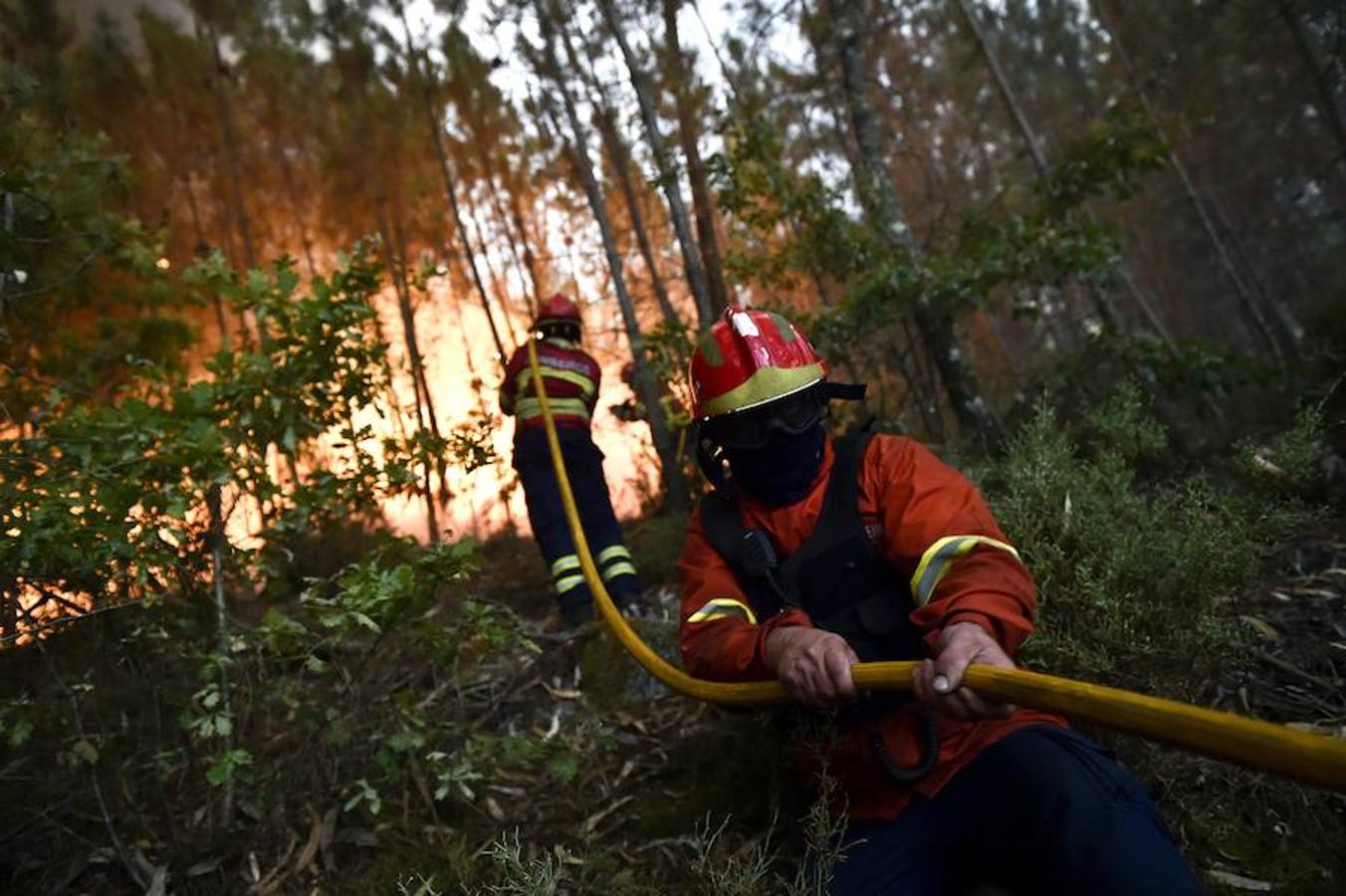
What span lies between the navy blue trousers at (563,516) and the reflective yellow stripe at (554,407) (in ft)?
0.41

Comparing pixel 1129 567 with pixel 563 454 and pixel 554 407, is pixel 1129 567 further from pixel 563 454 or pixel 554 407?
pixel 554 407

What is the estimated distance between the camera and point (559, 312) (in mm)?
5715

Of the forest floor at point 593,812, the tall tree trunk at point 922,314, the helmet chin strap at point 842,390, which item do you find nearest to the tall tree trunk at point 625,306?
the tall tree trunk at point 922,314

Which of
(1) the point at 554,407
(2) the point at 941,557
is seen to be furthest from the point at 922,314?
(2) the point at 941,557

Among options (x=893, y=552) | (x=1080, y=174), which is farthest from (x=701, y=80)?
(x=893, y=552)

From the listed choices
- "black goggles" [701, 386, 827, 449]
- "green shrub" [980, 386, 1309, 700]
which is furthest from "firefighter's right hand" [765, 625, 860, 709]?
"green shrub" [980, 386, 1309, 700]

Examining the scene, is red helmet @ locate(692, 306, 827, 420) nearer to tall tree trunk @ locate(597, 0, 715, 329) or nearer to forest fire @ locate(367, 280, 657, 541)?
tall tree trunk @ locate(597, 0, 715, 329)

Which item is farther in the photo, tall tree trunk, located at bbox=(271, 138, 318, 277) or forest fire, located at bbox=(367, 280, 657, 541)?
tall tree trunk, located at bbox=(271, 138, 318, 277)

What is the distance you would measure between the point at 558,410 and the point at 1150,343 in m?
4.28

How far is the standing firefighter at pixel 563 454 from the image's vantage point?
5.08 m

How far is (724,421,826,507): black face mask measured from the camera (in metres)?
2.19

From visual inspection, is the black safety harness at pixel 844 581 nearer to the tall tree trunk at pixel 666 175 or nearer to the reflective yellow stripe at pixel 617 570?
the reflective yellow stripe at pixel 617 570

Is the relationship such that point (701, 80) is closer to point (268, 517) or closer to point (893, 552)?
point (268, 517)

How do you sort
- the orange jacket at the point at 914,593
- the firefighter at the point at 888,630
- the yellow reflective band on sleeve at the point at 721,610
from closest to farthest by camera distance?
the firefighter at the point at 888,630
the orange jacket at the point at 914,593
the yellow reflective band on sleeve at the point at 721,610
